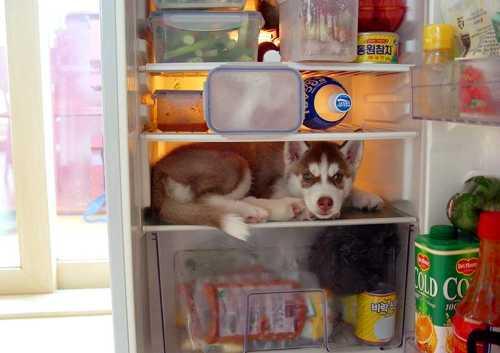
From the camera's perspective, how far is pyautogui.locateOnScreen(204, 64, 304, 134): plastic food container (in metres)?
1.02

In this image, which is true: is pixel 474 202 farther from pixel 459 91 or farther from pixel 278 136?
pixel 278 136

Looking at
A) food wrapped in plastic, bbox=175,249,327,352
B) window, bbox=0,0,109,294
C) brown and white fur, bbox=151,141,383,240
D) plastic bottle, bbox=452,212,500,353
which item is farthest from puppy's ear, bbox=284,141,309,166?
window, bbox=0,0,109,294

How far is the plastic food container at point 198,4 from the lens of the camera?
1053 mm

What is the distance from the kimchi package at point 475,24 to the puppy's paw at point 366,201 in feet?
1.35

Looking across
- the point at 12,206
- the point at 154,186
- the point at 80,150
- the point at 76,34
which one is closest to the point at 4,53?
the point at 76,34

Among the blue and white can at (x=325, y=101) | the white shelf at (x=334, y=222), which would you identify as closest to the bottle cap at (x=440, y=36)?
the blue and white can at (x=325, y=101)

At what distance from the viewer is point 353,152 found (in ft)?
4.18

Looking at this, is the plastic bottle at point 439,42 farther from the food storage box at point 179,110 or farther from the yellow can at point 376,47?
the food storage box at point 179,110

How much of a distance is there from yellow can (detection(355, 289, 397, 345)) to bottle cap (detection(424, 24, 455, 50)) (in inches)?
19.9

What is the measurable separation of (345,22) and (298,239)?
0.48 m

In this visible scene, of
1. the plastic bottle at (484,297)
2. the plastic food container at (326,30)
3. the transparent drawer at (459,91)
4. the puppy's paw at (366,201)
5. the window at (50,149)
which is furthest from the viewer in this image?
the window at (50,149)

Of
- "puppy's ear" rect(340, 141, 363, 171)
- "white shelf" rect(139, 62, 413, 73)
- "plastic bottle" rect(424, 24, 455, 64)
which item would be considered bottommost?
"puppy's ear" rect(340, 141, 363, 171)

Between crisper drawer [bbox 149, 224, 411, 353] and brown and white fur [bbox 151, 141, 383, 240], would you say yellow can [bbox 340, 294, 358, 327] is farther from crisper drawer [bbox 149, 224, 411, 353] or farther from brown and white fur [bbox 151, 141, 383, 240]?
brown and white fur [bbox 151, 141, 383, 240]

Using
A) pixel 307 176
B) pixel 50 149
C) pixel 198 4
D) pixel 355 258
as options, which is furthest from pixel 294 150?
pixel 50 149
